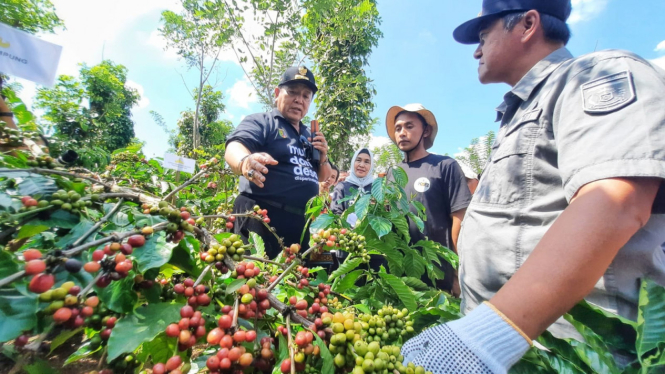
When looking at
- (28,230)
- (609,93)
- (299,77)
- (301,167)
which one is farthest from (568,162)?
(299,77)

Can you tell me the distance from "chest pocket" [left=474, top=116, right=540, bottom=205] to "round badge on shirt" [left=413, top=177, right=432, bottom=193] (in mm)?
1298

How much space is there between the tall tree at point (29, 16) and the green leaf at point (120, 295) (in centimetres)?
1907

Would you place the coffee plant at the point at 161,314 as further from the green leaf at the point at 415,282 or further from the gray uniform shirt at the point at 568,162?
the green leaf at the point at 415,282

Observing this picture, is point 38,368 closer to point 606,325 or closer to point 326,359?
point 326,359

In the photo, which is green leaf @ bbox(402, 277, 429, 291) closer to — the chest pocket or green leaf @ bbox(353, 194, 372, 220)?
green leaf @ bbox(353, 194, 372, 220)

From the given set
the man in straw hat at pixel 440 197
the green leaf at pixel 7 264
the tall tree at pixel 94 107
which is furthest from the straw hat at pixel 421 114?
the tall tree at pixel 94 107

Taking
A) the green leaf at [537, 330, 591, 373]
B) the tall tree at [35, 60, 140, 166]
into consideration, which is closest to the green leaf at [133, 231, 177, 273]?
the green leaf at [537, 330, 591, 373]

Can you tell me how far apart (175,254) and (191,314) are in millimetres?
191

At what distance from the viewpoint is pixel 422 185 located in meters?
2.51

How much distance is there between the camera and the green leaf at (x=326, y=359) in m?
0.52

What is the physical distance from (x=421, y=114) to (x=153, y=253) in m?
2.80

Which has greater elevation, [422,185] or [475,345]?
[422,185]

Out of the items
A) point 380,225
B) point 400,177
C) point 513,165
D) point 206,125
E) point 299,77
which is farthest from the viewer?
point 206,125

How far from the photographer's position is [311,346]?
0.52m
